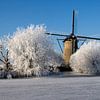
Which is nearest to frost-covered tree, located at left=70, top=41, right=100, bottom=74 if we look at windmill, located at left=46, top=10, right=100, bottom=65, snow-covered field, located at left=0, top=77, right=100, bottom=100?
windmill, located at left=46, top=10, right=100, bottom=65

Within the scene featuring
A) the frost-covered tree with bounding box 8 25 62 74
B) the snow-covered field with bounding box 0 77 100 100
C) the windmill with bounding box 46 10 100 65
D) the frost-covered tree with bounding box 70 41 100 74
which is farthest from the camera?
the windmill with bounding box 46 10 100 65

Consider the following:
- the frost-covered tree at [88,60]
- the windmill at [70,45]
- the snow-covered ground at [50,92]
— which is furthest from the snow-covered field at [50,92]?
the windmill at [70,45]

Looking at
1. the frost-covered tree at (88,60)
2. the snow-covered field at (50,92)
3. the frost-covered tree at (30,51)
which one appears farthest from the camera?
the frost-covered tree at (88,60)

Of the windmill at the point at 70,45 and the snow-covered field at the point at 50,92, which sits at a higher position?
the windmill at the point at 70,45

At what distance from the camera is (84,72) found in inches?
2414

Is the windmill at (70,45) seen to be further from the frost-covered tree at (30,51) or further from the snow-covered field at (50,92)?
the snow-covered field at (50,92)

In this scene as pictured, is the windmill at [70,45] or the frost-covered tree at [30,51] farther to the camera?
the windmill at [70,45]

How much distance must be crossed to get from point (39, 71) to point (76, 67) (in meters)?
11.9

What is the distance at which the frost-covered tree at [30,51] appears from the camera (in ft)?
177

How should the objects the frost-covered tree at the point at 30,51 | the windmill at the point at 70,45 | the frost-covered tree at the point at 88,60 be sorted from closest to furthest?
the frost-covered tree at the point at 30,51 < the frost-covered tree at the point at 88,60 < the windmill at the point at 70,45

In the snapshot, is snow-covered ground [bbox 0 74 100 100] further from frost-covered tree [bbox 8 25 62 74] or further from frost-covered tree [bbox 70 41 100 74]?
frost-covered tree [bbox 70 41 100 74]

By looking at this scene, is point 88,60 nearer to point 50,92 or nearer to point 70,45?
point 70,45

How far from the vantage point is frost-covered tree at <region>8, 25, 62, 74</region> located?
54.0 metres

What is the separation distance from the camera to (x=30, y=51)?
5366 centimetres
